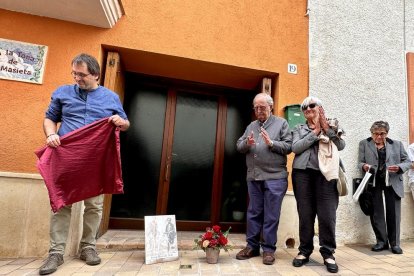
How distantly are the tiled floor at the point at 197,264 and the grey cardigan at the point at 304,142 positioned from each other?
1051 millimetres

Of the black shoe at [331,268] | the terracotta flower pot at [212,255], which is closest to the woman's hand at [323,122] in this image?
the black shoe at [331,268]

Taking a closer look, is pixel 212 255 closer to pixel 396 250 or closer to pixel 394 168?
pixel 396 250

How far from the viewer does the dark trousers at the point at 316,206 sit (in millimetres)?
2729

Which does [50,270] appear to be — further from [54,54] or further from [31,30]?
[31,30]

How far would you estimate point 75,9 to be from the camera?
3170mm

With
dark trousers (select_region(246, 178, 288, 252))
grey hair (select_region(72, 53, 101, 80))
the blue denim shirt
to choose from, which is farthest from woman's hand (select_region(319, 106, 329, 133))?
grey hair (select_region(72, 53, 101, 80))

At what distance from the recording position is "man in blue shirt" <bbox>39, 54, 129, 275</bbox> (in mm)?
2535

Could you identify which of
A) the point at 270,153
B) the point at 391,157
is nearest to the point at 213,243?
the point at 270,153

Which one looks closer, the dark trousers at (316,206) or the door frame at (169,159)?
the dark trousers at (316,206)

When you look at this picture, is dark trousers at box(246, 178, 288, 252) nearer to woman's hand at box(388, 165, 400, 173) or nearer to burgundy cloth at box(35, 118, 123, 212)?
burgundy cloth at box(35, 118, 123, 212)

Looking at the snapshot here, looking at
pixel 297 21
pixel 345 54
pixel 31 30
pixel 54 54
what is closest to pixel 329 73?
pixel 345 54

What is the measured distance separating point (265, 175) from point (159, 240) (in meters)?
1.30

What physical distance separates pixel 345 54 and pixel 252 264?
342 centimetres

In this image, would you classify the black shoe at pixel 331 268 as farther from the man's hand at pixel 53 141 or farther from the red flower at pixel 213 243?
the man's hand at pixel 53 141
